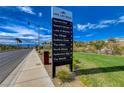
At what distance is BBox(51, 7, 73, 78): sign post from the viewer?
35.6ft

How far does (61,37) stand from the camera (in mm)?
11352

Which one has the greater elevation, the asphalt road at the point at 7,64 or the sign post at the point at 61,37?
the sign post at the point at 61,37

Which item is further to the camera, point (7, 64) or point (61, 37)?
point (7, 64)

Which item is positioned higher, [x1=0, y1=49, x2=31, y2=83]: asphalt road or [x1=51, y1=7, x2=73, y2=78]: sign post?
[x1=51, y1=7, x2=73, y2=78]: sign post

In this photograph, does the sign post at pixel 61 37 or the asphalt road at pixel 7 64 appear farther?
the asphalt road at pixel 7 64

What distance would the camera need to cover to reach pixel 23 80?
1021 cm

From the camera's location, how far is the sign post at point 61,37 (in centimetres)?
1085

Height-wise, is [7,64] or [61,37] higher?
[61,37]
